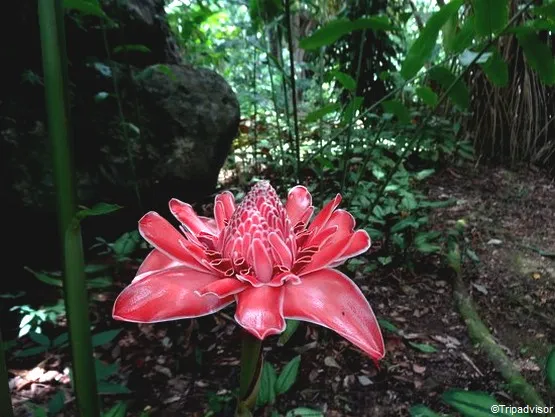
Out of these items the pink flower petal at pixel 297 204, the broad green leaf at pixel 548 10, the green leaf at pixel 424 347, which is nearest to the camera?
the pink flower petal at pixel 297 204

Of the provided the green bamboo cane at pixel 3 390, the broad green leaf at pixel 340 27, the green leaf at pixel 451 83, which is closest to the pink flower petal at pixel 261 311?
the green bamboo cane at pixel 3 390

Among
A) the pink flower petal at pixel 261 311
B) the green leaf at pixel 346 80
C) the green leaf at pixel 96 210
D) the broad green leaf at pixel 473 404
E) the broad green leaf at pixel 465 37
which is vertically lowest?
the broad green leaf at pixel 473 404

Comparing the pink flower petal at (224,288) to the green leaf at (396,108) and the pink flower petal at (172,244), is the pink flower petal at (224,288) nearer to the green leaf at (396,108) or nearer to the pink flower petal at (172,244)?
the pink flower petal at (172,244)

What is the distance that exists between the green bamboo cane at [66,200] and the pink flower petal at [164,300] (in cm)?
5

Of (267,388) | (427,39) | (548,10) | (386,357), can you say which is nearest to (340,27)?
(427,39)

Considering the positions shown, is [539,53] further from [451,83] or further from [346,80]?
[346,80]

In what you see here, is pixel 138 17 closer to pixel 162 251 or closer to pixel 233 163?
pixel 233 163

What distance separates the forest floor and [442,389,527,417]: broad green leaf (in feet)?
1.85

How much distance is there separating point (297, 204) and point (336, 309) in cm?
26

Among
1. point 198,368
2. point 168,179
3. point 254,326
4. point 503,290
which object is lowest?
point 503,290

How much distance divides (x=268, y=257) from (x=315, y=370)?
882 millimetres

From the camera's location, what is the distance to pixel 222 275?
0.55 metres

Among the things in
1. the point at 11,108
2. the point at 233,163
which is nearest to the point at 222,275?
the point at 11,108

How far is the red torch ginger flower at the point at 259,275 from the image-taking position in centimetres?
47
